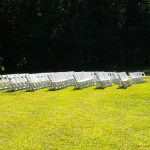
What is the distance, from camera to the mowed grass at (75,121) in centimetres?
984

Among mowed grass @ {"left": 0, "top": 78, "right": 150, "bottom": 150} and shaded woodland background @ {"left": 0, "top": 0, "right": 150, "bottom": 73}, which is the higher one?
mowed grass @ {"left": 0, "top": 78, "right": 150, "bottom": 150}

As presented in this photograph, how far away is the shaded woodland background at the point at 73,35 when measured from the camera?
5044 centimetres

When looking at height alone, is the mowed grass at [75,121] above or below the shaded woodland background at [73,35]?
above

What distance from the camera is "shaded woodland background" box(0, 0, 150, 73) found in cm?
5044

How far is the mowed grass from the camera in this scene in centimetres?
984

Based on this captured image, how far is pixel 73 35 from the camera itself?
52.1 meters

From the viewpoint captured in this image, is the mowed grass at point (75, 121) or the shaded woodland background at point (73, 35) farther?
the shaded woodland background at point (73, 35)

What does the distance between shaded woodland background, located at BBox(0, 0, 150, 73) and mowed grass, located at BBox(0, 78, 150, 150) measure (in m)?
29.4

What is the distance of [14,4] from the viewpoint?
164ft

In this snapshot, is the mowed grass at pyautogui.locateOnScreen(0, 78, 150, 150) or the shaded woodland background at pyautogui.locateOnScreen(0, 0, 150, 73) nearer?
the mowed grass at pyautogui.locateOnScreen(0, 78, 150, 150)

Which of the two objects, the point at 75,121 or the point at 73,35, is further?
the point at 73,35

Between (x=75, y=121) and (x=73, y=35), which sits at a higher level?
(x=75, y=121)

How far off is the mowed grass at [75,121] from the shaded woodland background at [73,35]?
1159 inches

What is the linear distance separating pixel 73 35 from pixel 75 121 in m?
39.6
